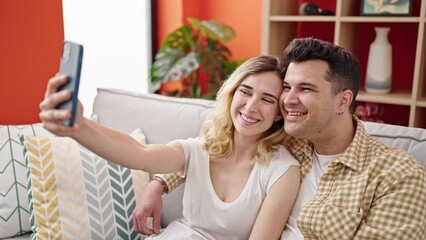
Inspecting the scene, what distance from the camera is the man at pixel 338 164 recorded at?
3.99 ft

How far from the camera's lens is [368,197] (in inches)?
49.8

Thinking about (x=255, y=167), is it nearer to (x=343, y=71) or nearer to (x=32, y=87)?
→ (x=343, y=71)

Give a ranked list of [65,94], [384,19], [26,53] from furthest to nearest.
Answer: [384,19]
[26,53]
[65,94]

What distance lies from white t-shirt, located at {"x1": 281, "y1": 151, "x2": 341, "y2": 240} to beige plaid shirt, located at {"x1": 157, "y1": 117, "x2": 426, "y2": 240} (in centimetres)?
5

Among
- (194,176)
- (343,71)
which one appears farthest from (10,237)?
(343,71)

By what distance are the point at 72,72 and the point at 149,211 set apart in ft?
2.55


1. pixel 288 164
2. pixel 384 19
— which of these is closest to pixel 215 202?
pixel 288 164

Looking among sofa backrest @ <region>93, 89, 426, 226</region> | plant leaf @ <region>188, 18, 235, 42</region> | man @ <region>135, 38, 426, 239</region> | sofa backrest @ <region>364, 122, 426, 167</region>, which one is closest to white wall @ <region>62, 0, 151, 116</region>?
plant leaf @ <region>188, 18, 235, 42</region>

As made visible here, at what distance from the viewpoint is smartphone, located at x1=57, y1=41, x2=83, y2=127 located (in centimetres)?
88

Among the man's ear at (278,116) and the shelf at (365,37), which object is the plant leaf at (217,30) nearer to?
the shelf at (365,37)

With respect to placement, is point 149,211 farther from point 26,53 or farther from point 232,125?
point 26,53

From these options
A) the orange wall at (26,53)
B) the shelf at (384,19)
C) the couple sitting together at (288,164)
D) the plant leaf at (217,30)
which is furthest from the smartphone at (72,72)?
the plant leaf at (217,30)

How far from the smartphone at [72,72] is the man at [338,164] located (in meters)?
0.69

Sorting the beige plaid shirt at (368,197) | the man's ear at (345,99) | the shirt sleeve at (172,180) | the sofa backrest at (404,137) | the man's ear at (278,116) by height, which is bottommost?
the shirt sleeve at (172,180)
